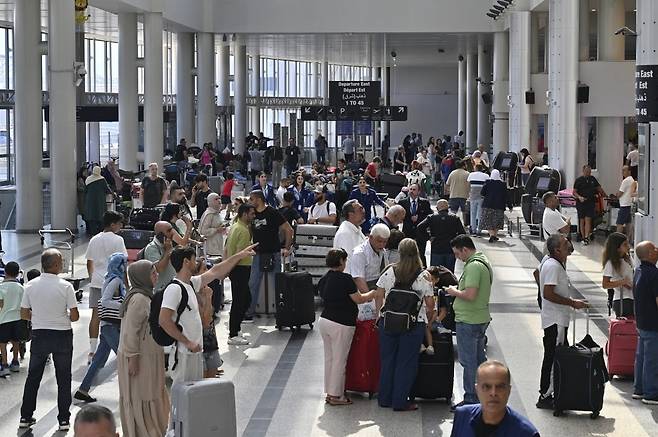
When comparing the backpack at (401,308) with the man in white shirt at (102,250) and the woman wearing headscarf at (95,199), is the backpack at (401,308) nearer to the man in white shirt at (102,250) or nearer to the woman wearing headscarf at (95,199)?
the man in white shirt at (102,250)

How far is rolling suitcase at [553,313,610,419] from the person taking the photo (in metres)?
10.9

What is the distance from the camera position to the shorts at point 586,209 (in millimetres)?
24344

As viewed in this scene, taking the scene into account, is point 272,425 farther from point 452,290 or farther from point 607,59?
point 607,59

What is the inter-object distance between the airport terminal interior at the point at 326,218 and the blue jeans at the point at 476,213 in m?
0.12

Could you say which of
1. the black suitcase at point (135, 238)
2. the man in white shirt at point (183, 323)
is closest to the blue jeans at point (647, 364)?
the man in white shirt at point (183, 323)

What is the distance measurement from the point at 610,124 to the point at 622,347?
17761 mm

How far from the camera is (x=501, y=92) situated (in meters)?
40.5

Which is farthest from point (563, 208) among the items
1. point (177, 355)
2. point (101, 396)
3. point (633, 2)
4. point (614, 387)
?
point (177, 355)

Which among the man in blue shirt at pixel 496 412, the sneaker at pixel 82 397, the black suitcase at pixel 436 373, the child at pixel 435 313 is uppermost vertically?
the man in blue shirt at pixel 496 412

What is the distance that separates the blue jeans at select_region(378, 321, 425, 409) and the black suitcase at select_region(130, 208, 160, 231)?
31.4 ft

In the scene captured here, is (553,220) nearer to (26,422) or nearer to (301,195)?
(301,195)

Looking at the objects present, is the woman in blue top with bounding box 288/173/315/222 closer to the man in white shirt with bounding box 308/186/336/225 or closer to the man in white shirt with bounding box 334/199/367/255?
the man in white shirt with bounding box 308/186/336/225

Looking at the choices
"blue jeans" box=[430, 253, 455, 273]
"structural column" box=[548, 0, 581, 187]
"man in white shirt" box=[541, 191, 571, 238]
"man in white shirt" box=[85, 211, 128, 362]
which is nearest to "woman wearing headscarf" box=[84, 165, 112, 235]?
"structural column" box=[548, 0, 581, 187]

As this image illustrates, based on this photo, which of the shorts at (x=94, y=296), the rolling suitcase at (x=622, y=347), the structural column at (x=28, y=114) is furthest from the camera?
the structural column at (x=28, y=114)
